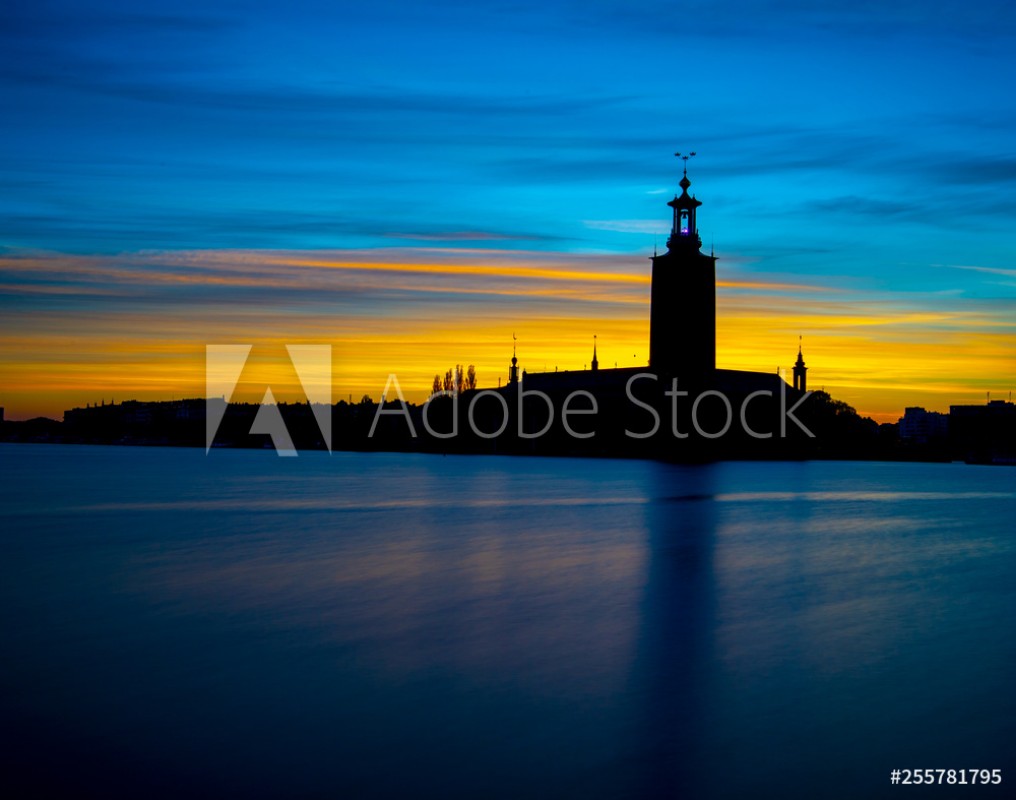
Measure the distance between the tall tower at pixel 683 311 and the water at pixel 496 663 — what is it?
260ft

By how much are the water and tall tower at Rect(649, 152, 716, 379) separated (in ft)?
260

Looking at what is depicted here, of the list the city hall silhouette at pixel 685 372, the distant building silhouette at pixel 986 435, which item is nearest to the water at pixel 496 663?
the city hall silhouette at pixel 685 372

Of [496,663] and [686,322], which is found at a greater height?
[686,322]

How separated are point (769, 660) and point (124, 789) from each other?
28.4 feet

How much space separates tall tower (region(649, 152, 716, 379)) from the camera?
111m

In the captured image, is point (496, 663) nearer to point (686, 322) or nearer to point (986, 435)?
point (686, 322)

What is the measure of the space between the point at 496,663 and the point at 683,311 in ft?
326

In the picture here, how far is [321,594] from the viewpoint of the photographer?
66.2 ft

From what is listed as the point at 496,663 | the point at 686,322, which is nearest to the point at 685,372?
the point at 686,322

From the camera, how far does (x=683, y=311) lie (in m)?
112

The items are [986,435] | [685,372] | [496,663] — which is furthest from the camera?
[986,435]

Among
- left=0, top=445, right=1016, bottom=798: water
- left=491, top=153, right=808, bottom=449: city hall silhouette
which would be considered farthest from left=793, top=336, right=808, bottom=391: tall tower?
left=0, top=445, right=1016, bottom=798: water

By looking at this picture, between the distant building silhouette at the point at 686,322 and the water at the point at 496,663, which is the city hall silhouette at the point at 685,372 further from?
the water at the point at 496,663

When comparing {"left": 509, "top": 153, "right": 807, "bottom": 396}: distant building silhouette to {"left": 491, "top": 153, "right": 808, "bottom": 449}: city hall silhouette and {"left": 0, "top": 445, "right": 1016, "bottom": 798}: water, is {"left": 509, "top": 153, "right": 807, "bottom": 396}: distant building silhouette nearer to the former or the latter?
{"left": 491, "top": 153, "right": 808, "bottom": 449}: city hall silhouette
